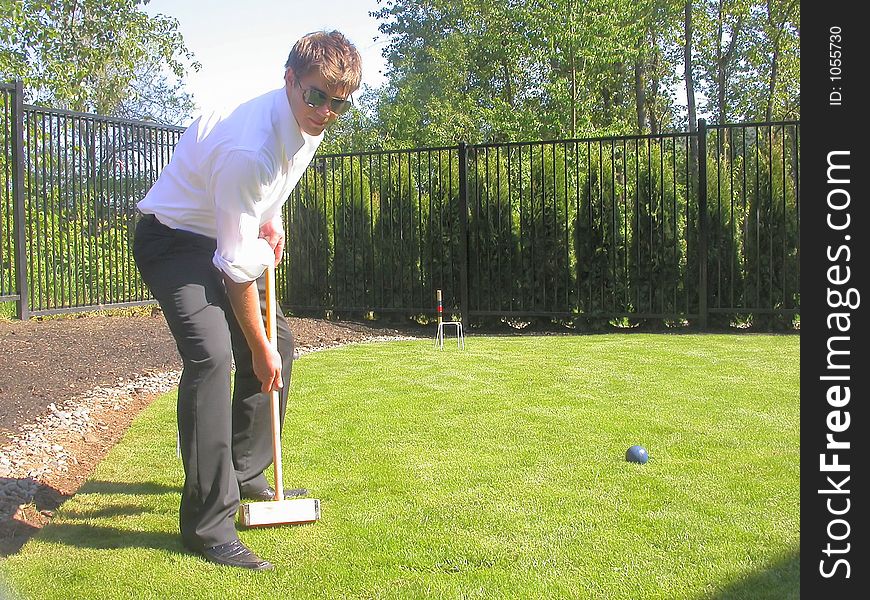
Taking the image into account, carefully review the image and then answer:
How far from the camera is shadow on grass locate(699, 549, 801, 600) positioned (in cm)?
277

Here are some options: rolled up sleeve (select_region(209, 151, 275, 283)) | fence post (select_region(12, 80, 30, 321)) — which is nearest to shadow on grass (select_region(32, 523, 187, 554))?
rolled up sleeve (select_region(209, 151, 275, 283))

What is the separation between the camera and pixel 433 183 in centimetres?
1165

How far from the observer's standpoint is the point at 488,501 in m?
3.74

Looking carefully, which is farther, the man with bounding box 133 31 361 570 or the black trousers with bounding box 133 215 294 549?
the black trousers with bounding box 133 215 294 549

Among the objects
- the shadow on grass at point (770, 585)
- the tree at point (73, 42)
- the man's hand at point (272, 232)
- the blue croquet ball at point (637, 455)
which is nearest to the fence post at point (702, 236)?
the blue croquet ball at point (637, 455)

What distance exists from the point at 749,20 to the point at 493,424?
83.6 feet

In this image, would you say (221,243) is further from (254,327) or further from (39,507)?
(39,507)

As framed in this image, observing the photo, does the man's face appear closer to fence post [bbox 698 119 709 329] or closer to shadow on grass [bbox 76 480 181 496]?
shadow on grass [bbox 76 480 181 496]

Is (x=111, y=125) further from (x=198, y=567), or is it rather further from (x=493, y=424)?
(x=198, y=567)

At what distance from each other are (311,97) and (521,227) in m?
8.19

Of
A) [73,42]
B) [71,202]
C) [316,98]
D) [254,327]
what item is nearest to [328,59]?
[316,98]

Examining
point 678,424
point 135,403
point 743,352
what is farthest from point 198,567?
point 743,352

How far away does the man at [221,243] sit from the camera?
3.04 m
